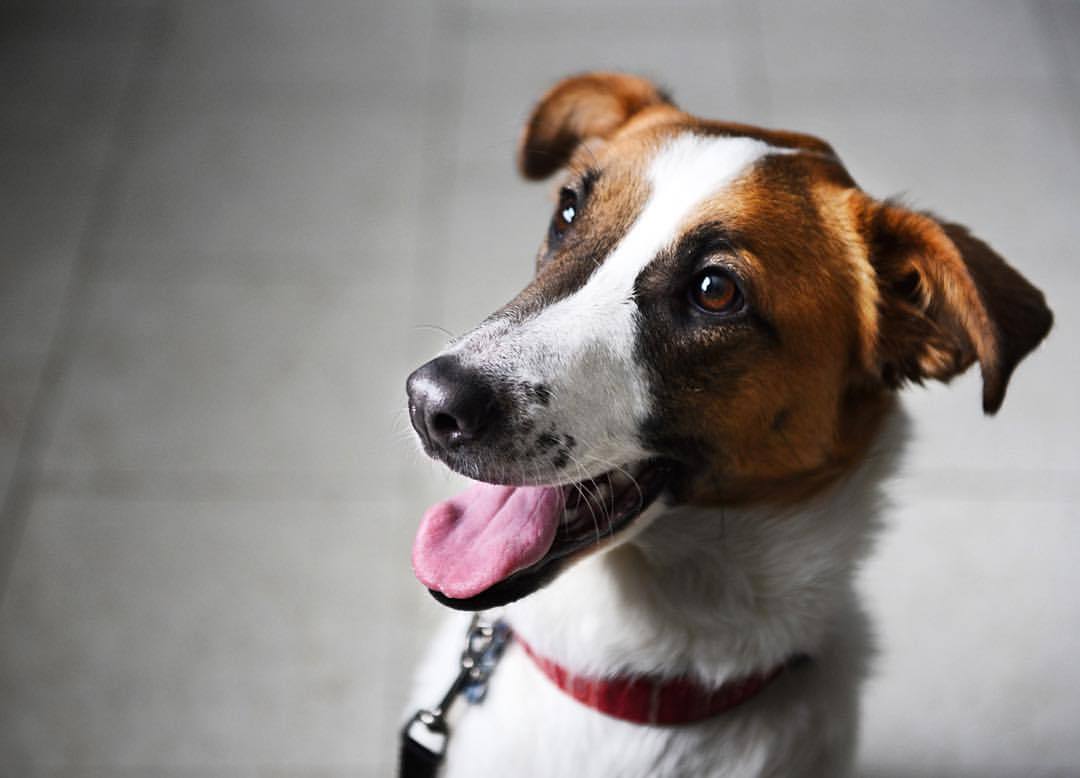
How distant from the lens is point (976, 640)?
6.88 ft

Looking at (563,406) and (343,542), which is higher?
(563,406)

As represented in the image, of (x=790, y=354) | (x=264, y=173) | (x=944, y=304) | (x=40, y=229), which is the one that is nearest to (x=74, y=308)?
(x=40, y=229)

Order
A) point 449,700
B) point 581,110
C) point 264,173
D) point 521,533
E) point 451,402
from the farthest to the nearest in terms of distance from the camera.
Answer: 1. point 264,173
2. point 581,110
3. point 449,700
4. point 521,533
5. point 451,402

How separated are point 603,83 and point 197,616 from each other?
1.32m

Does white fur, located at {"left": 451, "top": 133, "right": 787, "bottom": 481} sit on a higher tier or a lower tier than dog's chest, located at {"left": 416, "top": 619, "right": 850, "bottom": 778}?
higher

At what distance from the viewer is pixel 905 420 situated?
128cm

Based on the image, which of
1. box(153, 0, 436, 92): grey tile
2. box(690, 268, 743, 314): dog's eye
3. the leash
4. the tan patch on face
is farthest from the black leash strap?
box(153, 0, 436, 92): grey tile

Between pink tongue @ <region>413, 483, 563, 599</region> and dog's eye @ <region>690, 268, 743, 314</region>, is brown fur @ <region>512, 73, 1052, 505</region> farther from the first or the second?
pink tongue @ <region>413, 483, 563, 599</region>

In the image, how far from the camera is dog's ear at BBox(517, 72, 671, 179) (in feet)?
4.87

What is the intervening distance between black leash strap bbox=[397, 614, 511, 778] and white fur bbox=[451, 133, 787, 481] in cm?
34

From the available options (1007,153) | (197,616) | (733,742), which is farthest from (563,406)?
(1007,153)

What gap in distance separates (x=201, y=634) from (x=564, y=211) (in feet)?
4.01

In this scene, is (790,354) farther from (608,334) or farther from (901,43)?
(901,43)

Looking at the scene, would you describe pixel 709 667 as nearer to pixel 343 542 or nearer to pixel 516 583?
pixel 516 583
